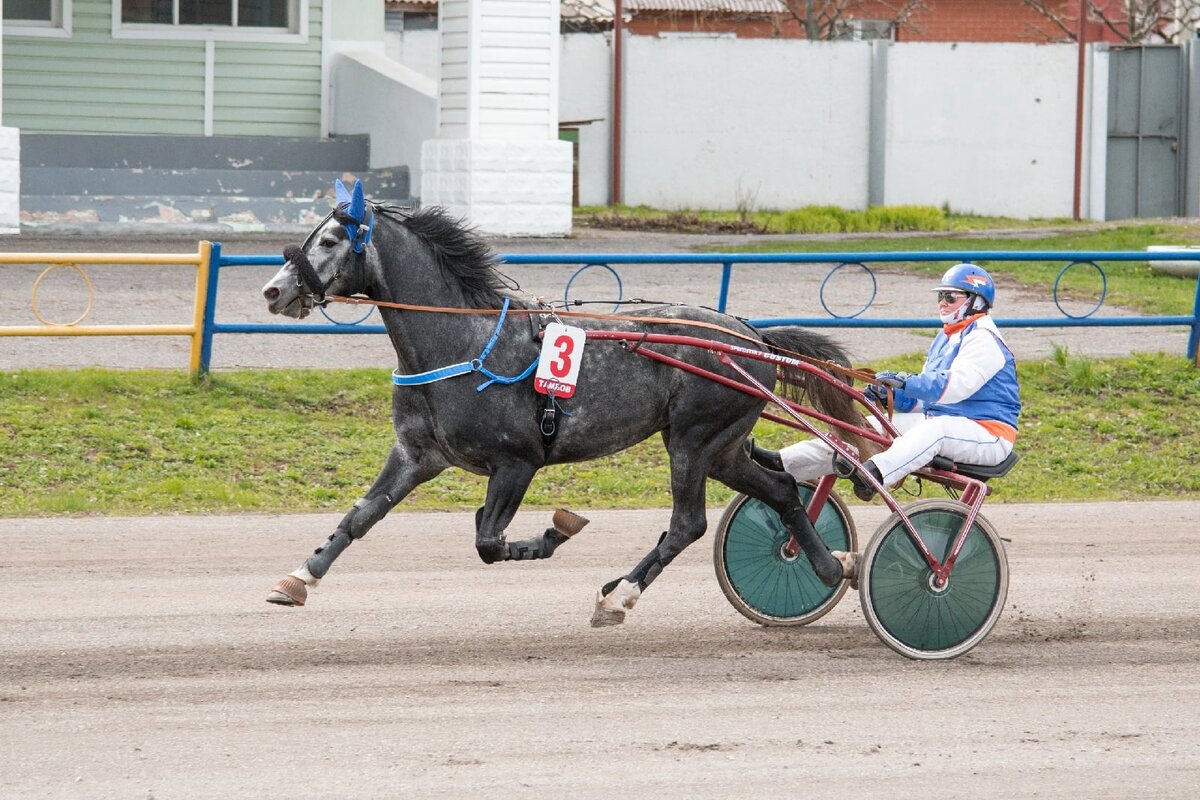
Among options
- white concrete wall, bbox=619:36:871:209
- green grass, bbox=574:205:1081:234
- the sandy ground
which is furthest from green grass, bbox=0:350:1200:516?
white concrete wall, bbox=619:36:871:209

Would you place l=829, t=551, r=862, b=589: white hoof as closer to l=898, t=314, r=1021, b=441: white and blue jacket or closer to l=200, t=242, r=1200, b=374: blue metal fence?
l=898, t=314, r=1021, b=441: white and blue jacket

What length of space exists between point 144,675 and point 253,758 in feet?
3.74

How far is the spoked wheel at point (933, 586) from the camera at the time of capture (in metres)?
6.43

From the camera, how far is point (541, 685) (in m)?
5.98

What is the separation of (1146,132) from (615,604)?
77.3 feet

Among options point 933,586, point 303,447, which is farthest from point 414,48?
point 933,586

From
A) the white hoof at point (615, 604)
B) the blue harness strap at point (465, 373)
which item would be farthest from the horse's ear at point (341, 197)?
the white hoof at point (615, 604)

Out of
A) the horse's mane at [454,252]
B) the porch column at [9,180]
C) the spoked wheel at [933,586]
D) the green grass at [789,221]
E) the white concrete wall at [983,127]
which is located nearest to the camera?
the spoked wheel at [933,586]

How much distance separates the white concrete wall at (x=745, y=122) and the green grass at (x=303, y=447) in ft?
49.6

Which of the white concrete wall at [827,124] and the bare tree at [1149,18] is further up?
the bare tree at [1149,18]

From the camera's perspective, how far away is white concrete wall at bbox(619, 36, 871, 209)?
27438 millimetres

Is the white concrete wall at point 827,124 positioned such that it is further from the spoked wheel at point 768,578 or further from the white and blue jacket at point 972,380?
the white and blue jacket at point 972,380

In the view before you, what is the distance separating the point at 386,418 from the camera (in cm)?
1161

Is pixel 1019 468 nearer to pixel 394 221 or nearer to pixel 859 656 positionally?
pixel 859 656
